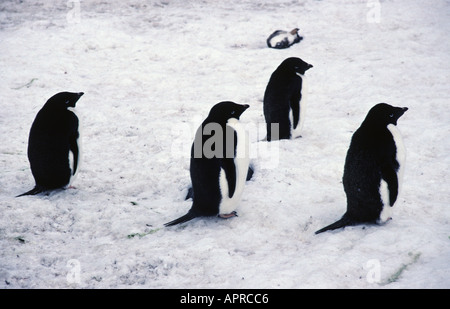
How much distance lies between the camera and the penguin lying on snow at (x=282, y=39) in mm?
8719

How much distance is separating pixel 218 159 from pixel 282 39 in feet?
A: 18.9

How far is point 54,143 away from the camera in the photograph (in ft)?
13.5

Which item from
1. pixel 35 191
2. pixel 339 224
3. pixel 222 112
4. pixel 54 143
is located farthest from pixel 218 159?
pixel 35 191

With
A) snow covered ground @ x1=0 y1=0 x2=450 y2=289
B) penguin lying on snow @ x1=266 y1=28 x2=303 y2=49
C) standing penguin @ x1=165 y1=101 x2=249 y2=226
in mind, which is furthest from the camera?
penguin lying on snow @ x1=266 y1=28 x2=303 y2=49

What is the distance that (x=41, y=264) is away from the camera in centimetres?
307

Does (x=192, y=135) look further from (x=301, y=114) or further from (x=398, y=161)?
(x=398, y=161)

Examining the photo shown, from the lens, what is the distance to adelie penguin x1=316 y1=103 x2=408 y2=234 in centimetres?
334

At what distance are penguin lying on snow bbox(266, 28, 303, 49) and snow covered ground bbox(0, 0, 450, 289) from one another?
0.61ft

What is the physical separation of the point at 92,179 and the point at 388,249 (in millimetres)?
2989

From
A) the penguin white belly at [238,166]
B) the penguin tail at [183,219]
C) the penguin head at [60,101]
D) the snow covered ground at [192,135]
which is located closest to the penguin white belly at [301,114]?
the snow covered ground at [192,135]

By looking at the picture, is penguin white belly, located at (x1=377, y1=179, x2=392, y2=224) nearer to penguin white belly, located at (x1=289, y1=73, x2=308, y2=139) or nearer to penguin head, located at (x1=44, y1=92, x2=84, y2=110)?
penguin white belly, located at (x1=289, y1=73, x2=308, y2=139)

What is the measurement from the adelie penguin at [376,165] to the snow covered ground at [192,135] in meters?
0.17

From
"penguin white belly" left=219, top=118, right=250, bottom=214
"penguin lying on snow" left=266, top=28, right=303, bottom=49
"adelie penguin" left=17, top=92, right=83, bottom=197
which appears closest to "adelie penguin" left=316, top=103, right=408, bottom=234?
"penguin white belly" left=219, top=118, right=250, bottom=214

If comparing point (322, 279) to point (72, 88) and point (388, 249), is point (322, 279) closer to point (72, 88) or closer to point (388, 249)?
point (388, 249)
